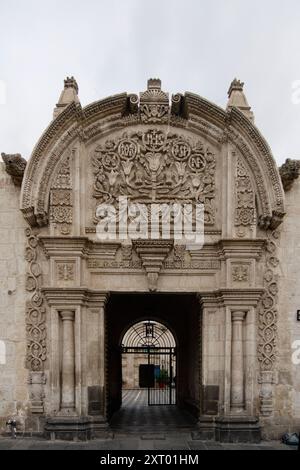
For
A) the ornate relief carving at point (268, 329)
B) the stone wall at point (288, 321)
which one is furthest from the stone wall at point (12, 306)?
the stone wall at point (288, 321)

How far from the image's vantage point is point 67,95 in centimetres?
1023

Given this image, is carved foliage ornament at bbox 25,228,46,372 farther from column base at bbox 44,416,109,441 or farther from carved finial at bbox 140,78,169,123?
carved finial at bbox 140,78,169,123

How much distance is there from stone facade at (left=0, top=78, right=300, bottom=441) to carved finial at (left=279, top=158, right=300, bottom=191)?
7cm

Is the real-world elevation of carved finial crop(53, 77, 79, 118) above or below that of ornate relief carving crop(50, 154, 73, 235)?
above

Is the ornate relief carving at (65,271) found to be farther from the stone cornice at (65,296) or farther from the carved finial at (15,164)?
the carved finial at (15,164)

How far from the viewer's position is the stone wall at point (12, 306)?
9.73 meters

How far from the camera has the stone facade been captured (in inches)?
383

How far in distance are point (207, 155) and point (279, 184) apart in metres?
1.56

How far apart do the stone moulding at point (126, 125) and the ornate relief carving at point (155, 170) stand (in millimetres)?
381

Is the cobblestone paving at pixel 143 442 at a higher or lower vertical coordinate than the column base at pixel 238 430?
lower

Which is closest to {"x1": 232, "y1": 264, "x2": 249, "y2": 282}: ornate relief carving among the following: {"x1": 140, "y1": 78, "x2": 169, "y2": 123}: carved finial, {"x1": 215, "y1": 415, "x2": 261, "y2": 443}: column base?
{"x1": 215, "y1": 415, "x2": 261, "y2": 443}: column base

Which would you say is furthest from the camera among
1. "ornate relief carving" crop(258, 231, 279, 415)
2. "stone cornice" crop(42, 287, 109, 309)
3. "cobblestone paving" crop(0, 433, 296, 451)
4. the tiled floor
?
the tiled floor

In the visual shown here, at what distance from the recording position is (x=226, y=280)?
32.4 ft

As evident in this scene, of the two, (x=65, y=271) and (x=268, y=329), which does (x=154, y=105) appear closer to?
(x=65, y=271)
